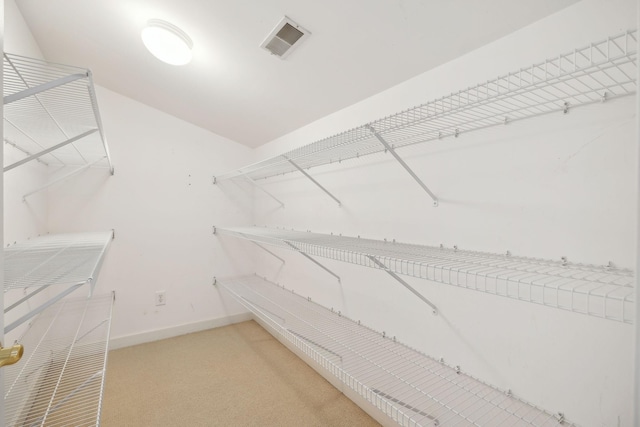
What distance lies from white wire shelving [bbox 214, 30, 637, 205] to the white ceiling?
18 cm

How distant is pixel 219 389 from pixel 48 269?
1.14 meters

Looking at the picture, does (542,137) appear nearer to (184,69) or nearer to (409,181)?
(409,181)

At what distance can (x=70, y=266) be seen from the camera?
957 millimetres

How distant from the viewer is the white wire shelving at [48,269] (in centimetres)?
68

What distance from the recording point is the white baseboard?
6.97 feet

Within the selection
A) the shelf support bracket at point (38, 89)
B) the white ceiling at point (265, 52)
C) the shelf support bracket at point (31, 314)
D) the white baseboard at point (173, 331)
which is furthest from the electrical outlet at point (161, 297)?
the shelf support bracket at point (38, 89)

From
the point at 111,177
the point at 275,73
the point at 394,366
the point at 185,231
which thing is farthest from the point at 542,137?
the point at 111,177

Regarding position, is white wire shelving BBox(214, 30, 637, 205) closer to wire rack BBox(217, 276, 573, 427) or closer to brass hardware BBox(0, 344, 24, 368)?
wire rack BBox(217, 276, 573, 427)

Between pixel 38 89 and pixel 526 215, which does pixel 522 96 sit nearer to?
pixel 526 215

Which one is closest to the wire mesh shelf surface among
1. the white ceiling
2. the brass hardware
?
the brass hardware

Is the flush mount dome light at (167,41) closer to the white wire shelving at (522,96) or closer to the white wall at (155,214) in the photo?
the white wire shelving at (522,96)

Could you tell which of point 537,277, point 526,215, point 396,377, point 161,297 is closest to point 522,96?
point 526,215

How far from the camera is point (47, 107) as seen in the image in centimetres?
101

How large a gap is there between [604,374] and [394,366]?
2.13 ft
